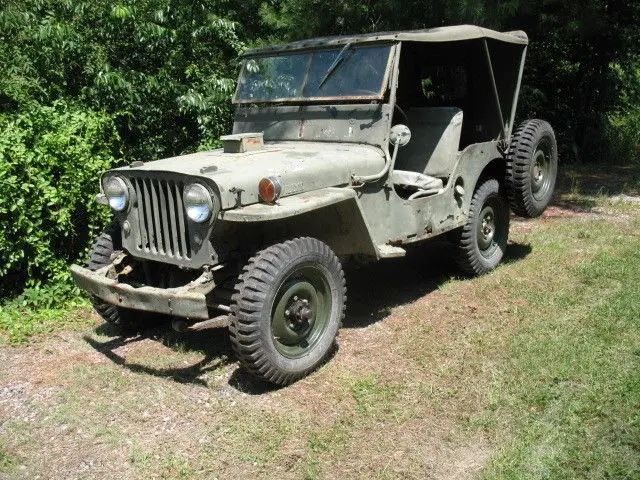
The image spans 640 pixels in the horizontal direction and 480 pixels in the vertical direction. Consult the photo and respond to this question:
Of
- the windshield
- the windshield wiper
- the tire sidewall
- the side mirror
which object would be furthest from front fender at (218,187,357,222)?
the tire sidewall

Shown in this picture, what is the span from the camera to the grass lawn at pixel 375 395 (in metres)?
3.43

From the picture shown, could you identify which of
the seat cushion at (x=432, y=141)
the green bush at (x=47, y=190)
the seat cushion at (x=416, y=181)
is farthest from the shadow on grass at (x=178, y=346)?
the seat cushion at (x=432, y=141)

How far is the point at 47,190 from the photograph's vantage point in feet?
17.6

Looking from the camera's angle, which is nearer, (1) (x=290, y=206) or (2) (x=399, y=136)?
(1) (x=290, y=206)

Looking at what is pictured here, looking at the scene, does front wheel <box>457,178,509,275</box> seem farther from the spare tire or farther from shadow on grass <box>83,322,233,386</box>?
shadow on grass <box>83,322,233,386</box>

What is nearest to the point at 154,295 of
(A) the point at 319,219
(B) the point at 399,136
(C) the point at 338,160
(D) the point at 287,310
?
(D) the point at 287,310

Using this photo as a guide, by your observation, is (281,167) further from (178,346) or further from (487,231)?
(487,231)

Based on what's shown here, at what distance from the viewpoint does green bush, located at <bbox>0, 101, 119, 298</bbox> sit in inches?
207

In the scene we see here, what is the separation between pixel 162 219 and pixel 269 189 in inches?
27.5

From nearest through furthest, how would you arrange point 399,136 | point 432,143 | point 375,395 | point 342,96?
point 375,395 < point 399,136 < point 342,96 < point 432,143

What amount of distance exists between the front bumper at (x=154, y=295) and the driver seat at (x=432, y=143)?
2.20m

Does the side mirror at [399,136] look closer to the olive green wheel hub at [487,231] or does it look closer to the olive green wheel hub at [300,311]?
the olive green wheel hub at [300,311]

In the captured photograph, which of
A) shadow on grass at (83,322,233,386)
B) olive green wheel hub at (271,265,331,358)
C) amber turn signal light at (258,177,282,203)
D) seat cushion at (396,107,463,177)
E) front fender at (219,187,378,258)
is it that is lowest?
shadow on grass at (83,322,233,386)

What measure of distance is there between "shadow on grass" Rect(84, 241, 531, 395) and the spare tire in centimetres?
64
